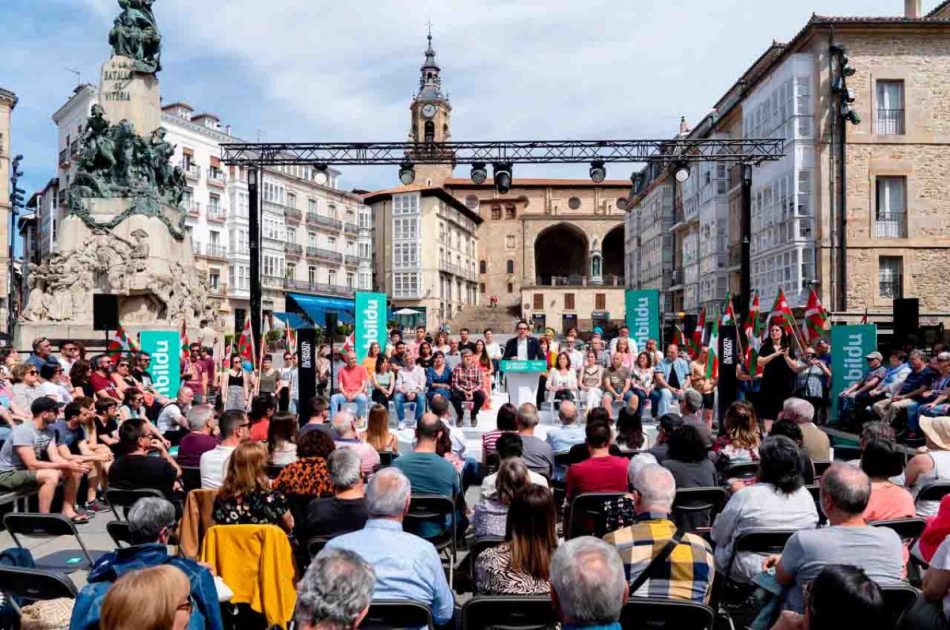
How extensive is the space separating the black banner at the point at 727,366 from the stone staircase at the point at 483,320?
62800 millimetres

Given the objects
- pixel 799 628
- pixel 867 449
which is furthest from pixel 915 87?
pixel 799 628

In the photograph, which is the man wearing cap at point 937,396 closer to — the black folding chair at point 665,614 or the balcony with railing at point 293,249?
the black folding chair at point 665,614

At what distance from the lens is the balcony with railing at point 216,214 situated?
53.8 metres

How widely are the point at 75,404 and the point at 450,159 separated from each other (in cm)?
1272

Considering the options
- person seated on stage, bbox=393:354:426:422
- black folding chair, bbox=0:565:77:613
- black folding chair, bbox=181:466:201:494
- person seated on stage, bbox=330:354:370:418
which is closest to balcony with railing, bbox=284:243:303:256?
person seated on stage, bbox=393:354:426:422

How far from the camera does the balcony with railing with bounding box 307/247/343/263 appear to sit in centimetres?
6372

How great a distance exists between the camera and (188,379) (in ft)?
44.8

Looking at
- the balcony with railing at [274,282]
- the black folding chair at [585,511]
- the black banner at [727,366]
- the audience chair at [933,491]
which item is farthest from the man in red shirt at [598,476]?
the balcony with railing at [274,282]

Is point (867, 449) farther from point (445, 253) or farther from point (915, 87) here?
point (445, 253)

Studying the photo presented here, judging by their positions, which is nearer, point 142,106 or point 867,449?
point 867,449

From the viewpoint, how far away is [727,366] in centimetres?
1153

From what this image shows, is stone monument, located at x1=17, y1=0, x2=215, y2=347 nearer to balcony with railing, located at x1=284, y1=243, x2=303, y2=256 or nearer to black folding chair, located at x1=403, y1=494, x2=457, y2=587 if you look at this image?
black folding chair, located at x1=403, y1=494, x2=457, y2=587

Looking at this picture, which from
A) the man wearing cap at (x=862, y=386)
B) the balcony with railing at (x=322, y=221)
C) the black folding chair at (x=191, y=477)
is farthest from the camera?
the balcony with railing at (x=322, y=221)

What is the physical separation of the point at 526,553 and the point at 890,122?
29654 mm
